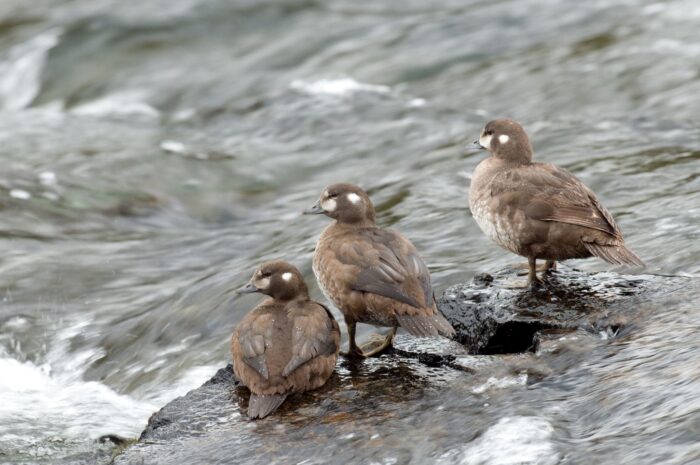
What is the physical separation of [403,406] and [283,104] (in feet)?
35.0

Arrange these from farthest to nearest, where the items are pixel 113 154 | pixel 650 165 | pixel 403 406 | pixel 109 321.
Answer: pixel 113 154
pixel 650 165
pixel 109 321
pixel 403 406

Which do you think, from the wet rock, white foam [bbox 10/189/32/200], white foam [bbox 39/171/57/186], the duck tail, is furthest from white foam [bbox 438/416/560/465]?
white foam [bbox 39/171/57/186]

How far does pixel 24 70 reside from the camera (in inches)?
704

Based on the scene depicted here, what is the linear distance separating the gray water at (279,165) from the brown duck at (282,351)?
731mm

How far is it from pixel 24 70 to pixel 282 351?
13208 mm

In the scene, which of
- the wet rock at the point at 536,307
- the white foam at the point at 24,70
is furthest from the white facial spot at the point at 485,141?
the white foam at the point at 24,70

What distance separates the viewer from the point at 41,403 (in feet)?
24.9

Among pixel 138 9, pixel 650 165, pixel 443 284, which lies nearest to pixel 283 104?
pixel 138 9

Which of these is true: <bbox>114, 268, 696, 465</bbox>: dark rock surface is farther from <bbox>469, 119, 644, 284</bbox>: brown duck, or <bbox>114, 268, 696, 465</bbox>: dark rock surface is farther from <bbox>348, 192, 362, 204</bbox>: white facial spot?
<bbox>348, 192, 362, 204</bbox>: white facial spot

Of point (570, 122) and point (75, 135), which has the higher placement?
point (570, 122)

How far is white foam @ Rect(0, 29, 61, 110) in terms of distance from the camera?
56.7ft

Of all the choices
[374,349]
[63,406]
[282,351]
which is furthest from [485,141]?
[63,406]

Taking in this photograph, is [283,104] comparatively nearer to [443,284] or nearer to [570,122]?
[570,122]

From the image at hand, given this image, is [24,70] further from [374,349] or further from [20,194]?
[374,349]
